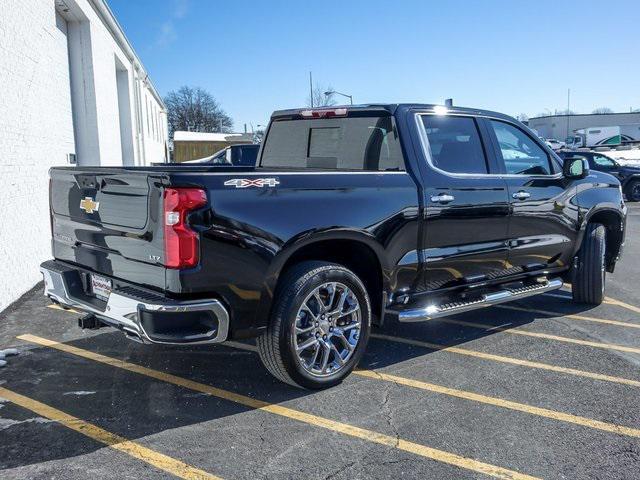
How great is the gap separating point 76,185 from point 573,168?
14.7 ft

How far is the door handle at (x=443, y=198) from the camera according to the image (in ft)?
14.9

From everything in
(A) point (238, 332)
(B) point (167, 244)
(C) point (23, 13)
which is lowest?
(A) point (238, 332)

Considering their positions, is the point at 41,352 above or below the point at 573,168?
below

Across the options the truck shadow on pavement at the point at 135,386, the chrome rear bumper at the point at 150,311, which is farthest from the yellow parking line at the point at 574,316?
Answer: the chrome rear bumper at the point at 150,311

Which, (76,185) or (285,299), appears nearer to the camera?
(285,299)

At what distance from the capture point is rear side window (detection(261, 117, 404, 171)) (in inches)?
183

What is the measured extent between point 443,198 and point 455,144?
25.8 inches

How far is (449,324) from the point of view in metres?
5.75

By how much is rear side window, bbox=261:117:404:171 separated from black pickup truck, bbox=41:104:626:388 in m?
0.01

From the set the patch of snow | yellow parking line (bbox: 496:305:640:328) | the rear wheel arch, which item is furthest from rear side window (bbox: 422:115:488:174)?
the patch of snow

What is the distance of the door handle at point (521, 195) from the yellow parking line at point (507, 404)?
1.98 meters

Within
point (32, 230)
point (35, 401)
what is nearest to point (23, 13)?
point (32, 230)

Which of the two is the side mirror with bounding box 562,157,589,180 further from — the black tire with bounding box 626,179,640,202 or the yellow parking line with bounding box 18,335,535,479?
the black tire with bounding box 626,179,640,202

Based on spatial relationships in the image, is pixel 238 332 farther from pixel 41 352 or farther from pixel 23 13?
pixel 23 13
